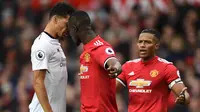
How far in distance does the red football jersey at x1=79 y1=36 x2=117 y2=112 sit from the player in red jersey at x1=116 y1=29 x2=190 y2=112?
2.85 feet

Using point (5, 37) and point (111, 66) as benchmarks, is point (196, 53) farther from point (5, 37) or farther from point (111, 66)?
point (111, 66)

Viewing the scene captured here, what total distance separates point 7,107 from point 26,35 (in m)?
2.35

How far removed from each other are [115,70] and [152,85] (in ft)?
5.00

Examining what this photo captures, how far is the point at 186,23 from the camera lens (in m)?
16.3

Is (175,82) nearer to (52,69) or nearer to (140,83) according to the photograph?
(140,83)

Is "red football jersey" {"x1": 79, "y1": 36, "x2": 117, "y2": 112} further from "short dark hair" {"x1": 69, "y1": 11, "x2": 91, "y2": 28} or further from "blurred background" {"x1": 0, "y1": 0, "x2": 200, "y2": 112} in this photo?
"blurred background" {"x1": 0, "y1": 0, "x2": 200, "y2": 112}

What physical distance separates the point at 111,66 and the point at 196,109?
6.31 metres

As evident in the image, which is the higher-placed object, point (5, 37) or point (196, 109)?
point (5, 37)

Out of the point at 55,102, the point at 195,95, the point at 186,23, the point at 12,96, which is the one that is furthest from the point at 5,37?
the point at 55,102

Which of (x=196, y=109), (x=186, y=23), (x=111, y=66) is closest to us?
(x=111, y=66)

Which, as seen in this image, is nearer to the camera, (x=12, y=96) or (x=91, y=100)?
(x=91, y=100)

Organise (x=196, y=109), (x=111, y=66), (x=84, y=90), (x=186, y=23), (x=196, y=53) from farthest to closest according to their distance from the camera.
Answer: (x=186, y=23) → (x=196, y=53) → (x=196, y=109) → (x=84, y=90) → (x=111, y=66)

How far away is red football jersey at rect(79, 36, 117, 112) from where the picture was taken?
8242mm

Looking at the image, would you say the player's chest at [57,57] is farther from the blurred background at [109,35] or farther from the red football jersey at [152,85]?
the blurred background at [109,35]
